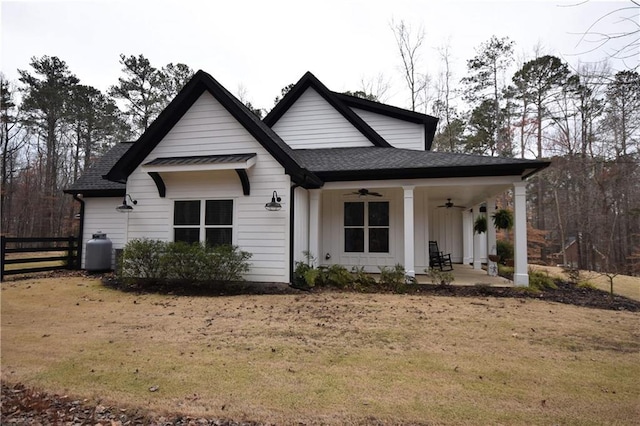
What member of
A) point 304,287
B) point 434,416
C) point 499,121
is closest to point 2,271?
point 304,287

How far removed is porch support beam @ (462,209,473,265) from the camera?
572 inches

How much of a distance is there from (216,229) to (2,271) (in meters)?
6.18

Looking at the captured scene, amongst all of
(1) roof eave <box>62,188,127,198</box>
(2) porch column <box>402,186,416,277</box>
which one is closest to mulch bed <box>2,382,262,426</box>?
(2) porch column <box>402,186,416,277</box>

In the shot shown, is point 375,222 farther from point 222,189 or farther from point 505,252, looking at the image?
point 505,252

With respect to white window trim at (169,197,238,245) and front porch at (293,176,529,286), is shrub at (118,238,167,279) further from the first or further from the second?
front porch at (293,176,529,286)

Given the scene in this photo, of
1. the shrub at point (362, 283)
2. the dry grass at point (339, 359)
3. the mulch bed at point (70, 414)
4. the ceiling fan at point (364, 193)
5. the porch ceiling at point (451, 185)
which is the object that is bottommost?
the mulch bed at point (70, 414)

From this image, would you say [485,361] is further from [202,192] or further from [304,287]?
[202,192]

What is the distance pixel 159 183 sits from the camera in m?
8.69

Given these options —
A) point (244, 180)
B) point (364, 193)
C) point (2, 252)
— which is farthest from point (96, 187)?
point (364, 193)

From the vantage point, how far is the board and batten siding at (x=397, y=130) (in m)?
12.6

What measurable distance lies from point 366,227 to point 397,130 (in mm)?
4403

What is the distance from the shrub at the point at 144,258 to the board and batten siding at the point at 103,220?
143 inches

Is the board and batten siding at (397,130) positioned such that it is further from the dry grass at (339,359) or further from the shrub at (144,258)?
the shrub at (144,258)

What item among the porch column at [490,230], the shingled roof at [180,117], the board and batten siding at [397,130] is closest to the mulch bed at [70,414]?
the shingled roof at [180,117]
